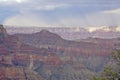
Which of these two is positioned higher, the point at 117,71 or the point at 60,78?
the point at 117,71

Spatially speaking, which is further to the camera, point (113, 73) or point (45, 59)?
point (45, 59)

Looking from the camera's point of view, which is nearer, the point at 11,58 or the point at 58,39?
the point at 11,58

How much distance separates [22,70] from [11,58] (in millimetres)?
17062

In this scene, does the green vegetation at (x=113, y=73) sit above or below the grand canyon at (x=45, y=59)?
above

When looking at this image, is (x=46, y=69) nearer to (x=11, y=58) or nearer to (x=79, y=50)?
(x=11, y=58)

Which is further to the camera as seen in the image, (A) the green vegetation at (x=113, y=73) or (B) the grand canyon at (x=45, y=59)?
(B) the grand canyon at (x=45, y=59)

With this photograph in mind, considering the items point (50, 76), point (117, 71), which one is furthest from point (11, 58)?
point (117, 71)

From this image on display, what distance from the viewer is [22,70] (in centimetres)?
12369

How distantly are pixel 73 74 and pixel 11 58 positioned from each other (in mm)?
23232

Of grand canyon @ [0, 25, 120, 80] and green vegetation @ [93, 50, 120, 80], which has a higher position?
green vegetation @ [93, 50, 120, 80]

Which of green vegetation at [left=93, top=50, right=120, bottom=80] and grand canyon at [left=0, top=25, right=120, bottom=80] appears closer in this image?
green vegetation at [left=93, top=50, right=120, bottom=80]

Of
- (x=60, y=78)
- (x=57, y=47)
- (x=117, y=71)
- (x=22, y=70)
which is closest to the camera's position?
(x=117, y=71)

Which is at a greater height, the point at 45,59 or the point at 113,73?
the point at 113,73

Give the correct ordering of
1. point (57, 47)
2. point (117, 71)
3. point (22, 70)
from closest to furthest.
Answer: point (117, 71)
point (22, 70)
point (57, 47)
